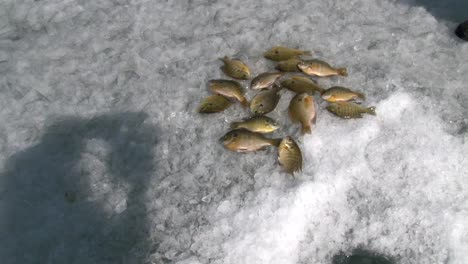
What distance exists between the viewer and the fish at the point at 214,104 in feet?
12.5

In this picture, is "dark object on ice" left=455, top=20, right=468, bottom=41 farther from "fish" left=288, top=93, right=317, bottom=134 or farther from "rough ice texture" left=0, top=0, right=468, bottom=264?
"fish" left=288, top=93, right=317, bottom=134

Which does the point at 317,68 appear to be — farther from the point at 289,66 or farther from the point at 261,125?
the point at 261,125

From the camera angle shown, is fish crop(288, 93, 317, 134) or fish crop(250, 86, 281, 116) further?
fish crop(250, 86, 281, 116)

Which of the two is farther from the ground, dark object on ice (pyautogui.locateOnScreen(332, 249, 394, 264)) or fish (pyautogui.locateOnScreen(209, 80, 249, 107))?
fish (pyautogui.locateOnScreen(209, 80, 249, 107))

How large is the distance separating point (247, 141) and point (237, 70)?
2.68 ft

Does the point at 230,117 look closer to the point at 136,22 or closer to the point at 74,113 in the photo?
the point at 74,113

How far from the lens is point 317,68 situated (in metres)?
3.91

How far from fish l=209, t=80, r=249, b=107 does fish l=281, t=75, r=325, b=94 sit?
385 mm

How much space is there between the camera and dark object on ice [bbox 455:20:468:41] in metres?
4.24

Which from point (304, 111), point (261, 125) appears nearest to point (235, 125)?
point (261, 125)

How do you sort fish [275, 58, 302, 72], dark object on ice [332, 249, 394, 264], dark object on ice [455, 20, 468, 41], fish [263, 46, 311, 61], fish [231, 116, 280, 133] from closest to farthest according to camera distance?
dark object on ice [332, 249, 394, 264]
fish [231, 116, 280, 133]
fish [275, 58, 302, 72]
fish [263, 46, 311, 61]
dark object on ice [455, 20, 468, 41]

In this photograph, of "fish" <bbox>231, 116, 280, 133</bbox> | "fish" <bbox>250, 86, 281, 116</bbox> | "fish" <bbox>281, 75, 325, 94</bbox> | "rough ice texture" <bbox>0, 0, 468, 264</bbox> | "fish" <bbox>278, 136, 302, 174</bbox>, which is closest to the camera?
"rough ice texture" <bbox>0, 0, 468, 264</bbox>

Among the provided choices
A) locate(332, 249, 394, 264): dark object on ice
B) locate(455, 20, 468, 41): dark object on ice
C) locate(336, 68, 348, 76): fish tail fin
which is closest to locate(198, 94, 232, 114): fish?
locate(336, 68, 348, 76): fish tail fin

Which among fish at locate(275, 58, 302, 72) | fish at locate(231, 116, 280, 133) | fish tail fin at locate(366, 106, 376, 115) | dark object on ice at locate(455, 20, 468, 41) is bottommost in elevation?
fish at locate(231, 116, 280, 133)
